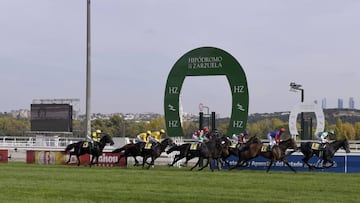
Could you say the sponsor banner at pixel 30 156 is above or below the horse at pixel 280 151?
below

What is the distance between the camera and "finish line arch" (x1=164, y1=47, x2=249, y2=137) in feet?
101

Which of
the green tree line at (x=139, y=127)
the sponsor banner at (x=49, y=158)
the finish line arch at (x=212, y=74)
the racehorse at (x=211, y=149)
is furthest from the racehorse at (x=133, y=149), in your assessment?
the green tree line at (x=139, y=127)

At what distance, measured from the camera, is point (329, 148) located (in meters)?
26.5

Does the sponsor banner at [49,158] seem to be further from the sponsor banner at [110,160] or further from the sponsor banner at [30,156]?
the sponsor banner at [110,160]

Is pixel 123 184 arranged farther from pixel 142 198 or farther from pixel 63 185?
pixel 142 198

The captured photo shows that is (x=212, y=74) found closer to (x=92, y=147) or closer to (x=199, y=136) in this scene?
(x=199, y=136)

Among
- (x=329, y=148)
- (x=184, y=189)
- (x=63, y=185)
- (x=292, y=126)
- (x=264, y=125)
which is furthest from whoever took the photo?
(x=264, y=125)

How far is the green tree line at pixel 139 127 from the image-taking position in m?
70.9

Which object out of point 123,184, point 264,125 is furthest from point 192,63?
point 264,125

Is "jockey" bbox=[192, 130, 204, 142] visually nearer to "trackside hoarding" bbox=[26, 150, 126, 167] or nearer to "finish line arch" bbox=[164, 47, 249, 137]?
"finish line arch" bbox=[164, 47, 249, 137]

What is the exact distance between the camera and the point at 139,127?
92.2 meters

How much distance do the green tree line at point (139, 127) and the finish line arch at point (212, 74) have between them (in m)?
34.0

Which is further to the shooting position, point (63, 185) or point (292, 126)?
point (292, 126)

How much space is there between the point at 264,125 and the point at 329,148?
4956 centimetres
